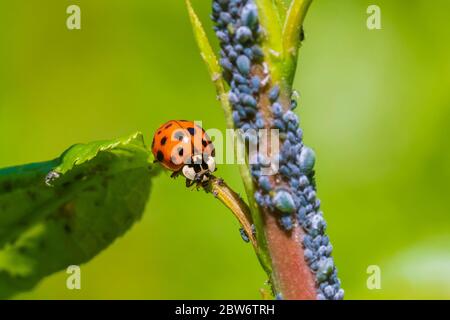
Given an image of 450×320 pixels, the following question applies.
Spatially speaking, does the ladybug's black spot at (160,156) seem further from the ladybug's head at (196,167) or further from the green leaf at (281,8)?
the green leaf at (281,8)

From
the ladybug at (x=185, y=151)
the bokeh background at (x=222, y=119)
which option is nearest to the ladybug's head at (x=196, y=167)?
the ladybug at (x=185, y=151)

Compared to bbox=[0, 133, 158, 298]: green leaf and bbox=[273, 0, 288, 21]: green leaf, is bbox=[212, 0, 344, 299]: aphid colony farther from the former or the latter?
bbox=[0, 133, 158, 298]: green leaf

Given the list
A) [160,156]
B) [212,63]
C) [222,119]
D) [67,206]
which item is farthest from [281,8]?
[222,119]

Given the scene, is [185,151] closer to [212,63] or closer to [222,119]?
[212,63]

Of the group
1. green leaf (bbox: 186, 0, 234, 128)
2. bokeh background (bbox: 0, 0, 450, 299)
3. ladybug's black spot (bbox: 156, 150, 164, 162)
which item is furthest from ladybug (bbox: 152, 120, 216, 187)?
bokeh background (bbox: 0, 0, 450, 299)

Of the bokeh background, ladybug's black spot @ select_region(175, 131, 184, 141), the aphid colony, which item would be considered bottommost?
the aphid colony
